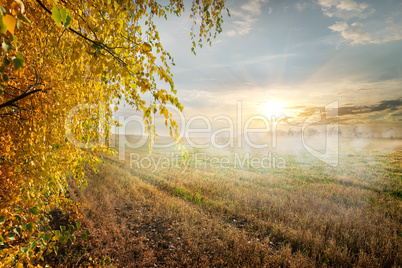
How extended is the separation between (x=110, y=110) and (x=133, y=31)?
5.31 feet

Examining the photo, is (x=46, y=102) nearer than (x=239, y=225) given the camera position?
Yes

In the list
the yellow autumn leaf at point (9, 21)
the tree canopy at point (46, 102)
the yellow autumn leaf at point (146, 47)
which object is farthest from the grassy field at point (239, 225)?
the yellow autumn leaf at point (9, 21)

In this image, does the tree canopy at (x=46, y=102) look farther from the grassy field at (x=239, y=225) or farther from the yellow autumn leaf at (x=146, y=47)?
the grassy field at (x=239, y=225)

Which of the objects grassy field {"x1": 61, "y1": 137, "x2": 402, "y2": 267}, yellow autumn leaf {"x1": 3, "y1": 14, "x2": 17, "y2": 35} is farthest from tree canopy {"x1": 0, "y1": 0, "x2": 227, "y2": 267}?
grassy field {"x1": 61, "y1": 137, "x2": 402, "y2": 267}

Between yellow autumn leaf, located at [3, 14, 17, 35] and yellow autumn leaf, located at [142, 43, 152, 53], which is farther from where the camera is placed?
yellow autumn leaf, located at [142, 43, 152, 53]

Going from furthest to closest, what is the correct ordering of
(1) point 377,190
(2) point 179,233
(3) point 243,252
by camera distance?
1. (1) point 377,190
2. (2) point 179,233
3. (3) point 243,252

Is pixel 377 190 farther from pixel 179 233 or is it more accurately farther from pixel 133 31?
pixel 133 31

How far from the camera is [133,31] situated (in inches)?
141

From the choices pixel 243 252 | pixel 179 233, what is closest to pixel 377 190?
pixel 243 252

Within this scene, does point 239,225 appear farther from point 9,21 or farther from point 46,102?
point 9,21

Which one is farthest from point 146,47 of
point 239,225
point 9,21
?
point 239,225

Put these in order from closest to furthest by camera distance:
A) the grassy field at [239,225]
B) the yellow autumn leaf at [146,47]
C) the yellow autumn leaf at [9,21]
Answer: the yellow autumn leaf at [9,21] → the yellow autumn leaf at [146,47] → the grassy field at [239,225]

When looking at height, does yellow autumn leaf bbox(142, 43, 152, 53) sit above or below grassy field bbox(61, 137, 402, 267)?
above

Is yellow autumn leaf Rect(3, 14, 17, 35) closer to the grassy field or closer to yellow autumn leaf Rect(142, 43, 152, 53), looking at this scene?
yellow autumn leaf Rect(142, 43, 152, 53)
